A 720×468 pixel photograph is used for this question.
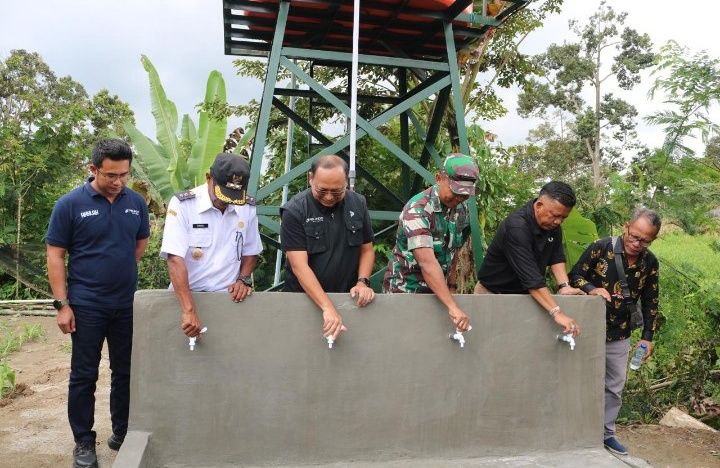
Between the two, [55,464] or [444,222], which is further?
[55,464]

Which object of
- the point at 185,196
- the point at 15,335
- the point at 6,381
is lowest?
the point at 15,335

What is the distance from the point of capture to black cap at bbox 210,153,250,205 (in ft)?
10.9

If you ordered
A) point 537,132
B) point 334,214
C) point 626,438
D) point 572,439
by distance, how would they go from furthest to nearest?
point 537,132 < point 626,438 < point 572,439 < point 334,214

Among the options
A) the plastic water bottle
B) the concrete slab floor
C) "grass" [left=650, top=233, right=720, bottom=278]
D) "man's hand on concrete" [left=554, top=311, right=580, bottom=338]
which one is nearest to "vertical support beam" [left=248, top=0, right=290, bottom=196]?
the concrete slab floor

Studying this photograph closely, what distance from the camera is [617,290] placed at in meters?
4.07

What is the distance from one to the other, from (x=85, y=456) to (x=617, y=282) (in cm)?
338

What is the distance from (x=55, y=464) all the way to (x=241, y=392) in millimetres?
1501

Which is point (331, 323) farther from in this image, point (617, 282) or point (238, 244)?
point (617, 282)

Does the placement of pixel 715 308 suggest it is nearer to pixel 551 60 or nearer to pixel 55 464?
pixel 55 464

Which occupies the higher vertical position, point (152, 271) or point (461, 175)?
point (461, 175)

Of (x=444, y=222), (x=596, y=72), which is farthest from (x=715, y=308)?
(x=596, y=72)

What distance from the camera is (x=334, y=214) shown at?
3529 mm

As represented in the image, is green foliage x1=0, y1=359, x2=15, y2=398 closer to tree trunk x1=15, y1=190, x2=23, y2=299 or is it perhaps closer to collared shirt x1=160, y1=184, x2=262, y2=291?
collared shirt x1=160, y1=184, x2=262, y2=291

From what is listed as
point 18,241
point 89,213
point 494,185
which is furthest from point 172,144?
point 89,213
